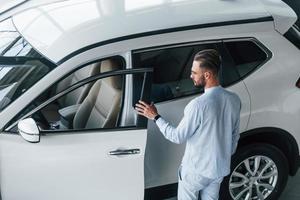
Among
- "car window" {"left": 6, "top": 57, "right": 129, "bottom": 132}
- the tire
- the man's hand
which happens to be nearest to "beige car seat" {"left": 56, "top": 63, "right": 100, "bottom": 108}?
"car window" {"left": 6, "top": 57, "right": 129, "bottom": 132}

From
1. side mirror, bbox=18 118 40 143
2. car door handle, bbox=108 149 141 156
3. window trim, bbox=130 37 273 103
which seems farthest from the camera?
window trim, bbox=130 37 273 103

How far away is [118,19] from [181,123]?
972 mm

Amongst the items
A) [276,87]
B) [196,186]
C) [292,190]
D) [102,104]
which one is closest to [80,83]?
[102,104]

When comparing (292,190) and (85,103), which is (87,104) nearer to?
(85,103)

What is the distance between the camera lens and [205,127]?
3.25 meters

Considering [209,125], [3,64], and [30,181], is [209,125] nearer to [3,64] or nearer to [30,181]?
[30,181]

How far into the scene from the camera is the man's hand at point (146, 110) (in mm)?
3355

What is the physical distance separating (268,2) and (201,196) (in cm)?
179

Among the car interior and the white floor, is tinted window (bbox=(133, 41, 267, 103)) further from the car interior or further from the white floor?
the white floor

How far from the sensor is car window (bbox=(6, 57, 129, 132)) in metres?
3.41

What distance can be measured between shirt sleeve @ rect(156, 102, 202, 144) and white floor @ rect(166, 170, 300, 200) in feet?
5.98

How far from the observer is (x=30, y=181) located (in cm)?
338

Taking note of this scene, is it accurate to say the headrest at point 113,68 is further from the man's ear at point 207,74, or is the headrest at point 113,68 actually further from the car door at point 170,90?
the man's ear at point 207,74

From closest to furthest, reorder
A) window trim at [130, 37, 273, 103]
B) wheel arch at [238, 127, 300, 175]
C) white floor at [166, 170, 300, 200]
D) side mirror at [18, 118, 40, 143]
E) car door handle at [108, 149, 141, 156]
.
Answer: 1. side mirror at [18, 118, 40, 143]
2. car door handle at [108, 149, 141, 156]
3. window trim at [130, 37, 273, 103]
4. wheel arch at [238, 127, 300, 175]
5. white floor at [166, 170, 300, 200]
